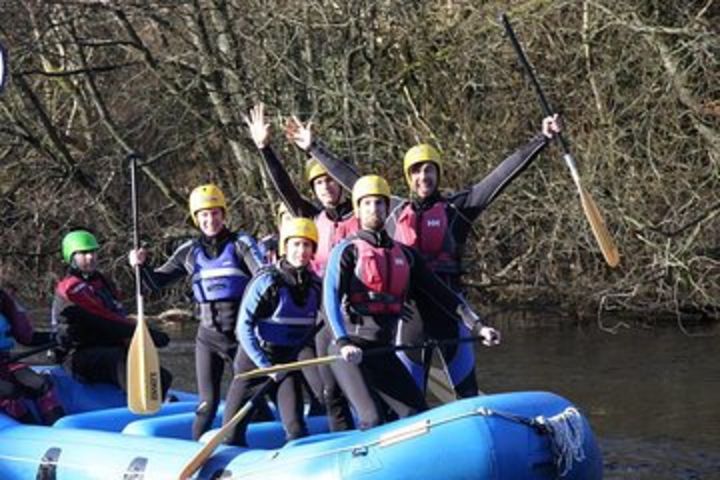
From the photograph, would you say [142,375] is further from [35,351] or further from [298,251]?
[298,251]

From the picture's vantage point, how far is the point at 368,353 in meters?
6.79

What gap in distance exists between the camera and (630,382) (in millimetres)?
12133

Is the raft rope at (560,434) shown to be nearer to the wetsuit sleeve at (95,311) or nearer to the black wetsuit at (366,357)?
the black wetsuit at (366,357)

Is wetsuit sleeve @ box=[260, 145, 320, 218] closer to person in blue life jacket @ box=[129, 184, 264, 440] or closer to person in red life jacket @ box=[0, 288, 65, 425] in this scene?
person in blue life jacket @ box=[129, 184, 264, 440]

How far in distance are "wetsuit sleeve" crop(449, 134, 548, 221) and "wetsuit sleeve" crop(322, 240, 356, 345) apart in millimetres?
985

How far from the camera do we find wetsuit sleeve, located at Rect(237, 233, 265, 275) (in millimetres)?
7715

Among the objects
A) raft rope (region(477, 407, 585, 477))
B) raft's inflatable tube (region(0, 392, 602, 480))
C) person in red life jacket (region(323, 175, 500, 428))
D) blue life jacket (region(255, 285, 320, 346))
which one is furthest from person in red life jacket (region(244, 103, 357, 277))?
raft rope (region(477, 407, 585, 477))

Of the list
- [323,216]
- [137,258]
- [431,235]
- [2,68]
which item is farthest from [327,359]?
[2,68]

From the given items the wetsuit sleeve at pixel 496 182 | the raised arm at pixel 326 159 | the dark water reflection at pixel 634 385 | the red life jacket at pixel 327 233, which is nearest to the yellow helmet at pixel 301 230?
the red life jacket at pixel 327 233

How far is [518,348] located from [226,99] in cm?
366

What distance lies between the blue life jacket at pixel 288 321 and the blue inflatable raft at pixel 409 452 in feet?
1.58

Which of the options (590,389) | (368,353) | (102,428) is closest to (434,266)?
(368,353)

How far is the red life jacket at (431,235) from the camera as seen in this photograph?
761 centimetres

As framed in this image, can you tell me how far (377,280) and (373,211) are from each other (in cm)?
31
